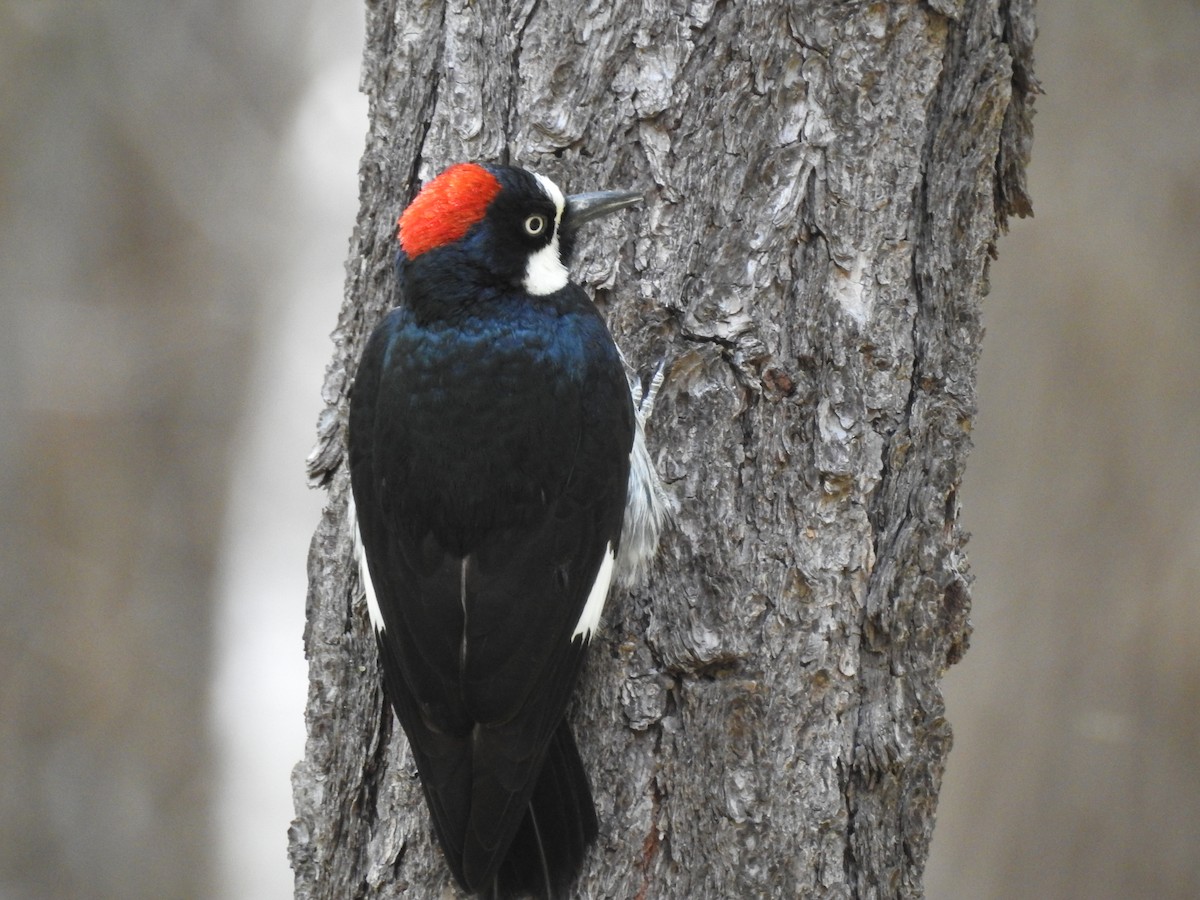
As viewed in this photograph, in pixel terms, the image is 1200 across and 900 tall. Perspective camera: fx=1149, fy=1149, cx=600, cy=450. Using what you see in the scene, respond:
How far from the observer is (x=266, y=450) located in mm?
4949

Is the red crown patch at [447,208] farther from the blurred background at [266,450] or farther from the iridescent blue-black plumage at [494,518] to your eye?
the blurred background at [266,450]

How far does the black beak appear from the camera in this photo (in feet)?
7.33

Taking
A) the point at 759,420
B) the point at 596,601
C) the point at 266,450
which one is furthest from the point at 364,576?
the point at 266,450

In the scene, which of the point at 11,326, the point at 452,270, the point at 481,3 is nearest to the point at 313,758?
the point at 452,270

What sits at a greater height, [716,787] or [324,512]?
[324,512]

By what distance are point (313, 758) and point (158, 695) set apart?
92.8 inches

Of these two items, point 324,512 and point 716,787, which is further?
point 324,512

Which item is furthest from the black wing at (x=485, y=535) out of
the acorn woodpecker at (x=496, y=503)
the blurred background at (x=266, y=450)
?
the blurred background at (x=266, y=450)

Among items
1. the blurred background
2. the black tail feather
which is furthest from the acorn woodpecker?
the blurred background

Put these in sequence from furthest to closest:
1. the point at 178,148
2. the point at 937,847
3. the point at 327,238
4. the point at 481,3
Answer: the point at 327,238 → the point at 178,148 → the point at 937,847 → the point at 481,3

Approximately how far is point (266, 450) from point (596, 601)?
3.09 meters

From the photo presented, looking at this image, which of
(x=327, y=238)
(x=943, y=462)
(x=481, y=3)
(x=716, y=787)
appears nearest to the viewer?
(x=716, y=787)

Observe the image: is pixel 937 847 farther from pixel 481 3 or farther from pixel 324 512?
pixel 481 3

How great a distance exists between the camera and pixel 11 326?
4230 mm
